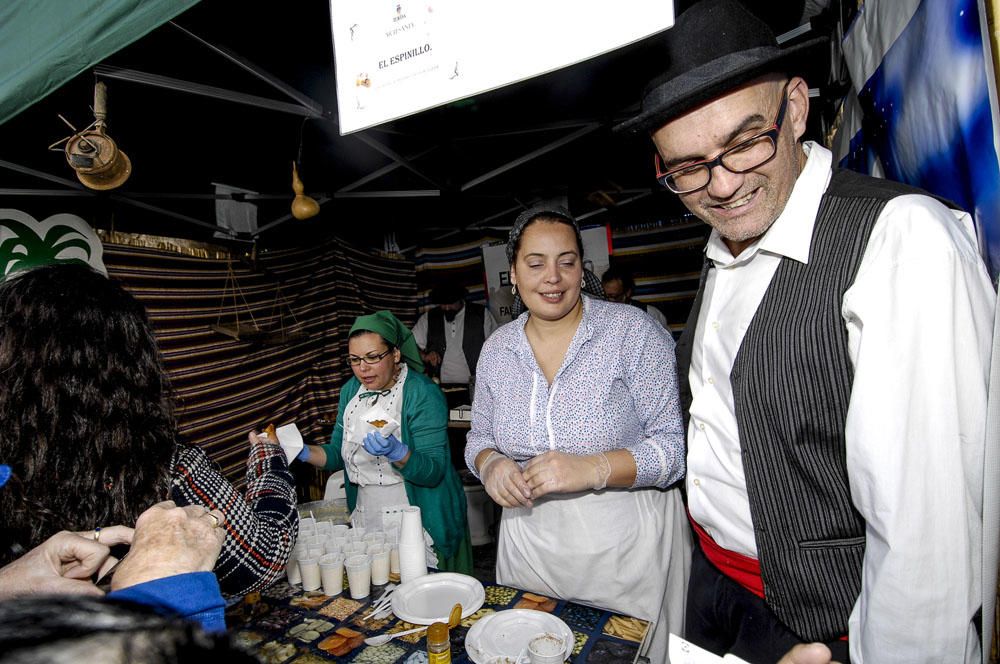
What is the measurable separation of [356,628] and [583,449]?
3.64 ft

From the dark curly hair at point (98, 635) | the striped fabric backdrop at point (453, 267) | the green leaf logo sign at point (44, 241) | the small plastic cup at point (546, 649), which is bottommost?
the small plastic cup at point (546, 649)

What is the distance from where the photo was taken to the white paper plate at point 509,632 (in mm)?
1529

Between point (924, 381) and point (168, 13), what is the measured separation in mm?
2265

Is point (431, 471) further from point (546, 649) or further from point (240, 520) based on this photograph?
point (546, 649)

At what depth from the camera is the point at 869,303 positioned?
1.07 m

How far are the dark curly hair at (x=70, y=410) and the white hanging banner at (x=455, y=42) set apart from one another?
37.3 inches

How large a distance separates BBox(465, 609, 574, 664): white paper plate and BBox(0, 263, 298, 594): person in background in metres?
0.81

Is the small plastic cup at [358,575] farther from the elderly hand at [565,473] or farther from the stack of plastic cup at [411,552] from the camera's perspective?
the elderly hand at [565,473]

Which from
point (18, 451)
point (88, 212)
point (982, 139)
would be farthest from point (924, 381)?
point (88, 212)

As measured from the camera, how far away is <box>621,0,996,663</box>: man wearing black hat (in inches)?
38.8

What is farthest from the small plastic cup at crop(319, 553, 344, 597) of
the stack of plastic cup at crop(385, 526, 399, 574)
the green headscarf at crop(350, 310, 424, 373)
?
the green headscarf at crop(350, 310, 424, 373)

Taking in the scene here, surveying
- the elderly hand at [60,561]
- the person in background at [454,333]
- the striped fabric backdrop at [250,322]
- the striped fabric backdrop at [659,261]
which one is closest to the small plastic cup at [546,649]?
the elderly hand at [60,561]

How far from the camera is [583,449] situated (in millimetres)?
2070

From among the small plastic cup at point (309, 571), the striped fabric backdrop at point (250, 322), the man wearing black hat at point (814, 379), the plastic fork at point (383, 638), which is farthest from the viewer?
the striped fabric backdrop at point (250, 322)
